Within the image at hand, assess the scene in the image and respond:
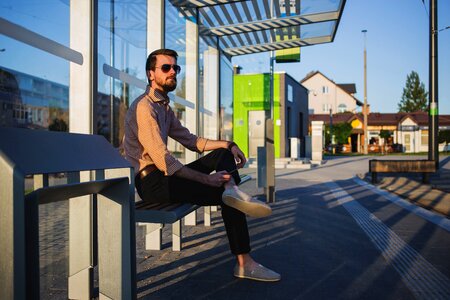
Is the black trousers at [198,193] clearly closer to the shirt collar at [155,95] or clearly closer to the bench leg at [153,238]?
the shirt collar at [155,95]

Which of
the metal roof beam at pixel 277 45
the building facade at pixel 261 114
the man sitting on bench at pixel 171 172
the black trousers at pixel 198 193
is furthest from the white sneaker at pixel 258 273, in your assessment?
the building facade at pixel 261 114

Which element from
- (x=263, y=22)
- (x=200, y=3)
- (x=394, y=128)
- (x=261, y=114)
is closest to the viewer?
(x=200, y=3)

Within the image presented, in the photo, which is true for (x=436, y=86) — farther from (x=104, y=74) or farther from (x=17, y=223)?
(x=17, y=223)

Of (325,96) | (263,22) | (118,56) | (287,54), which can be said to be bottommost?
(118,56)

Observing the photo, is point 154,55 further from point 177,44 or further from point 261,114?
point 261,114

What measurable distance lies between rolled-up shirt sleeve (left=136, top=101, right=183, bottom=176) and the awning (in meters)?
3.07

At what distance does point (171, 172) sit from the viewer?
8.67ft

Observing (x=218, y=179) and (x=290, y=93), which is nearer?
(x=218, y=179)

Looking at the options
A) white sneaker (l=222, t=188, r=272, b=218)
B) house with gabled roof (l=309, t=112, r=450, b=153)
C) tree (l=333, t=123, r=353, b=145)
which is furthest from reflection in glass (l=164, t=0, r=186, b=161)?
house with gabled roof (l=309, t=112, r=450, b=153)

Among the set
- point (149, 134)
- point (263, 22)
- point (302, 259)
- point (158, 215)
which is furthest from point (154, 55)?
point (263, 22)

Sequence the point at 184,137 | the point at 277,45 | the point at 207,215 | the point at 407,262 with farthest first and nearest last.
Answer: the point at 277,45, the point at 207,215, the point at 184,137, the point at 407,262

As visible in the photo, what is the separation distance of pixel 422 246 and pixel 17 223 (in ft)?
12.3

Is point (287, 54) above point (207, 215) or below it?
above

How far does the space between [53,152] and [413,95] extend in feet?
306
